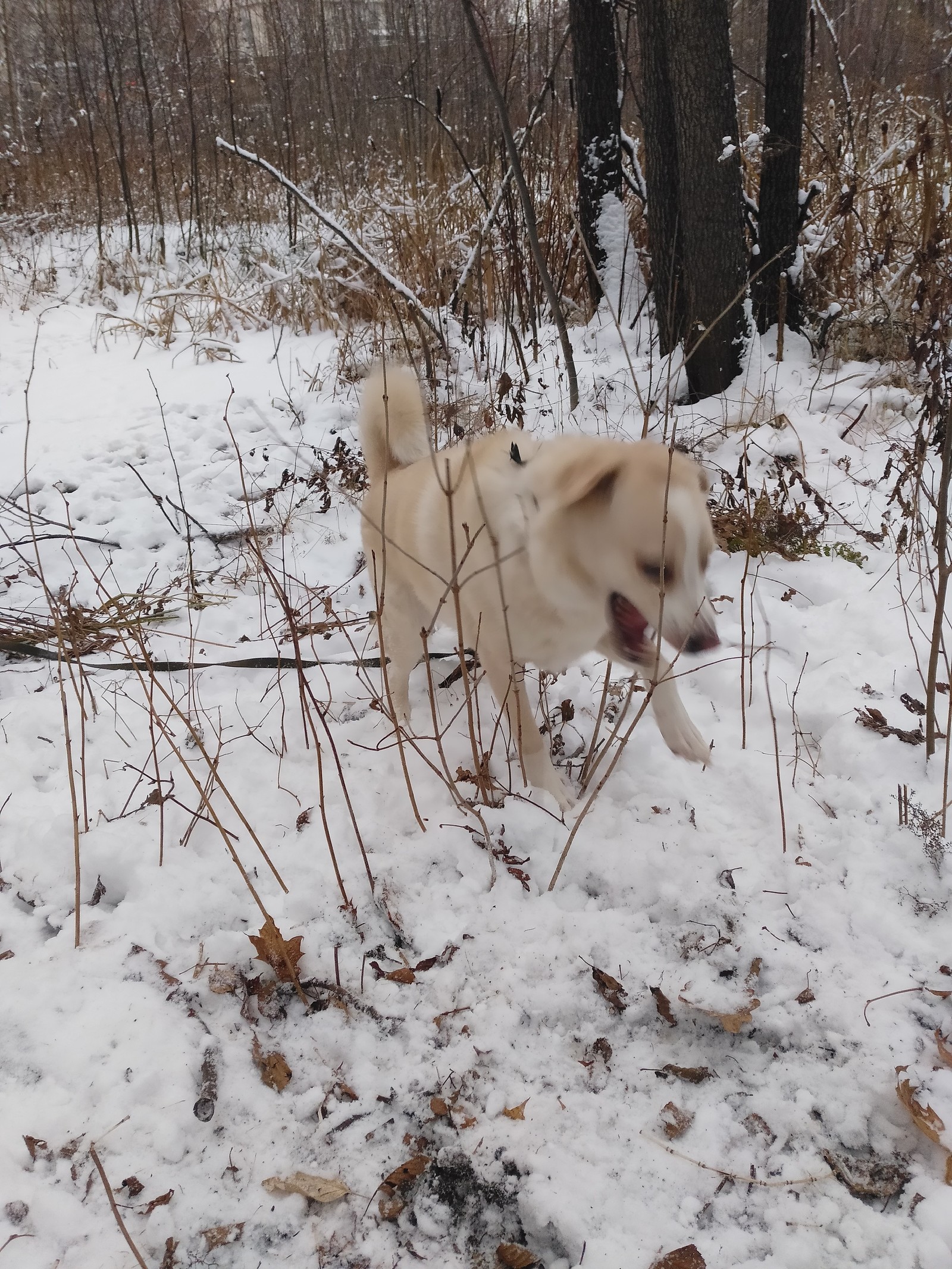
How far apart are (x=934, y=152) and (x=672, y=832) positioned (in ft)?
15.8

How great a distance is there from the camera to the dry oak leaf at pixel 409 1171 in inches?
48.7

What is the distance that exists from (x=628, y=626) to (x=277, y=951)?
1.06m

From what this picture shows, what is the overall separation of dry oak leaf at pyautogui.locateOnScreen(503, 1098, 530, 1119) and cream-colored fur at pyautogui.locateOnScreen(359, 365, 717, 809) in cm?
74

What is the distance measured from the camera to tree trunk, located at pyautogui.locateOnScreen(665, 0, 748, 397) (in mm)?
3305

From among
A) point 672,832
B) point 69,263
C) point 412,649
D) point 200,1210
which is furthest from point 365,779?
point 69,263

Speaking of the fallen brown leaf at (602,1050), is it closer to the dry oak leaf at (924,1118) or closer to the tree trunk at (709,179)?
the dry oak leaf at (924,1118)

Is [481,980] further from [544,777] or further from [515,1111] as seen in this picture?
[544,777]

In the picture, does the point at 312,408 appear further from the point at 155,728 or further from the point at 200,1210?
the point at 200,1210

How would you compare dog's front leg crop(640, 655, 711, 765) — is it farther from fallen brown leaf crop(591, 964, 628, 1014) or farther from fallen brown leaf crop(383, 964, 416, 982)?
fallen brown leaf crop(383, 964, 416, 982)

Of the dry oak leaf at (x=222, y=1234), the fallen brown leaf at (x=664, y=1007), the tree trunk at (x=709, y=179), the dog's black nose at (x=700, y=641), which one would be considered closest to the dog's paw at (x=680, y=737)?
the dog's black nose at (x=700, y=641)

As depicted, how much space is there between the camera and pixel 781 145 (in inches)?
147

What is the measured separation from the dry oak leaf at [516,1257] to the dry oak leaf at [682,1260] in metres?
0.19

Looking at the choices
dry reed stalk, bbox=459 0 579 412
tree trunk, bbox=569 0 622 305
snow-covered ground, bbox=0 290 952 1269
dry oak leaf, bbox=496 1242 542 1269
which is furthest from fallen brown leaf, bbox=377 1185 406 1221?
tree trunk, bbox=569 0 622 305

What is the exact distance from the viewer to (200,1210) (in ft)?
3.93
